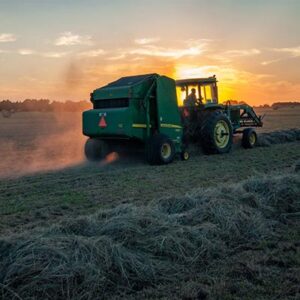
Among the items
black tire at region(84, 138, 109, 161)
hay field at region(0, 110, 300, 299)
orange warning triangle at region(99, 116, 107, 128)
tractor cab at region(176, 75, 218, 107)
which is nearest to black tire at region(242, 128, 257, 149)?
tractor cab at region(176, 75, 218, 107)

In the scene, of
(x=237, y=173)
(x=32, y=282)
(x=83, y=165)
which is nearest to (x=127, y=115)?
(x=83, y=165)

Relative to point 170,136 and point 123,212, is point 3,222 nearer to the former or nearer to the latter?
point 123,212

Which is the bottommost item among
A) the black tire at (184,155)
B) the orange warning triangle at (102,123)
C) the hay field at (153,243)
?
the hay field at (153,243)

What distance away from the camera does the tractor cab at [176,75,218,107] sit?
1544cm

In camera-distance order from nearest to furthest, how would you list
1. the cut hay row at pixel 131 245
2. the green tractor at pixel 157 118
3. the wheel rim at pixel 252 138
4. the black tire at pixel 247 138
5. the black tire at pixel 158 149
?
the cut hay row at pixel 131 245 < the green tractor at pixel 157 118 < the black tire at pixel 158 149 < the black tire at pixel 247 138 < the wheel rim at pixel 252 138

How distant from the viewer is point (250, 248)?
18.6 ft

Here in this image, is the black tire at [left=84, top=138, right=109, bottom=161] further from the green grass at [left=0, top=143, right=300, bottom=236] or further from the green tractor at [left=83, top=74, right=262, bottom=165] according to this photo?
the green grass at [left=0, top=143, right=300, bottom=236]

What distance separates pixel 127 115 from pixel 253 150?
623cm

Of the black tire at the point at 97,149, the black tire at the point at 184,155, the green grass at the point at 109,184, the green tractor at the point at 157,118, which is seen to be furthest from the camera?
the black tire at the point at 184,155

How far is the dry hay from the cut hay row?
12165 millimetres

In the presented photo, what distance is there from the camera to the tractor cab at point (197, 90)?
1544cm

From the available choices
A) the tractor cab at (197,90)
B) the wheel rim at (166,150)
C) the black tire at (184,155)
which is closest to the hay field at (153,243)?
the wheel rim at (166,150)

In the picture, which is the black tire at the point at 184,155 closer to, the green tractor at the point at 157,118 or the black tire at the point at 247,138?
the green tractor at the point at 157,118

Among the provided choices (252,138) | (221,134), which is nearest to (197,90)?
(221,134)
